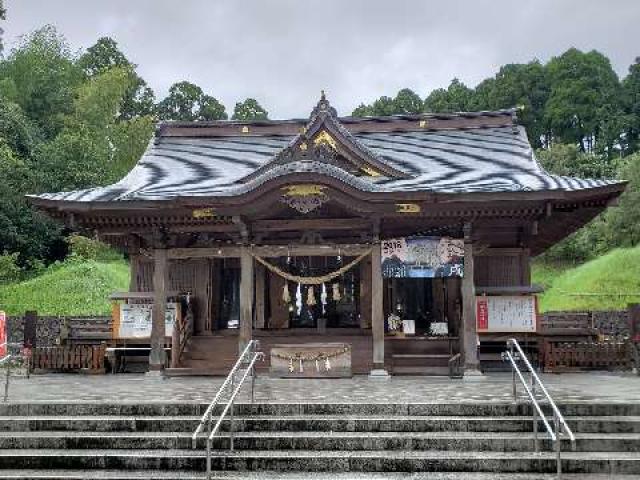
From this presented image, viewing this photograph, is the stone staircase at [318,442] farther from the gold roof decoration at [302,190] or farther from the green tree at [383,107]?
the green tree at [383,107]

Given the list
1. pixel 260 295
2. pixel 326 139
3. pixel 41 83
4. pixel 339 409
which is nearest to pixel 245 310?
pixel 260 295

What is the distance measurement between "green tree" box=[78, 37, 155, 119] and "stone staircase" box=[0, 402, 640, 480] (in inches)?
1918

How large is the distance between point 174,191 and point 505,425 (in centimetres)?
976

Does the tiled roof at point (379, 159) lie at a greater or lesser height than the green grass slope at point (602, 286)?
greater

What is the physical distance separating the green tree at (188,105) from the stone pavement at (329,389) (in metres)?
47.2

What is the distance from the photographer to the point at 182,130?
21.3 meters

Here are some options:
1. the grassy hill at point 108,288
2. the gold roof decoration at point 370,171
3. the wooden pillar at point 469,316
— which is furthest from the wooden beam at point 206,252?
the grassy hill at point 108,288

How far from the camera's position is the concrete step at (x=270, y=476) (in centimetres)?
704

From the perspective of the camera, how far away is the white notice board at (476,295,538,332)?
47.6 feet

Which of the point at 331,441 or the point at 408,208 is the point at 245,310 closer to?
the point at 408,208

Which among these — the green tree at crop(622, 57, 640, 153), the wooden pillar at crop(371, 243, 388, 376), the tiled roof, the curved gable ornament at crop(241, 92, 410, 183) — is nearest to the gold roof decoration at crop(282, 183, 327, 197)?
the tiled roof

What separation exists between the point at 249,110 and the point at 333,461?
5713cm

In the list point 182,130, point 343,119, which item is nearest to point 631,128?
point 343,119

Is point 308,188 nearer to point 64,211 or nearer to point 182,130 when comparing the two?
point 64,211
